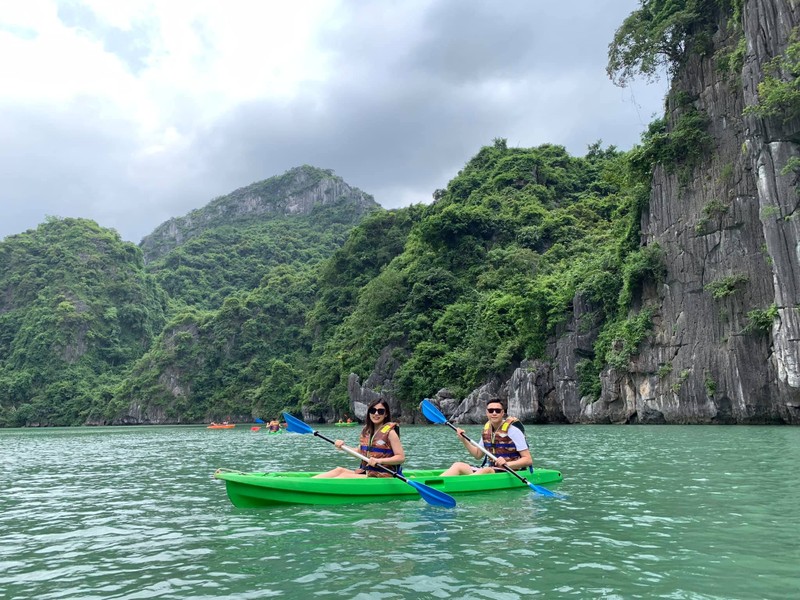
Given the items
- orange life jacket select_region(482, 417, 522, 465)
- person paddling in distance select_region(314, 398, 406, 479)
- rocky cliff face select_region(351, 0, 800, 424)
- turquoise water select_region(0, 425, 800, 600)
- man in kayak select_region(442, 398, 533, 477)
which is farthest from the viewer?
→ rocky cliff face select_region(351, 0, 800, 424)

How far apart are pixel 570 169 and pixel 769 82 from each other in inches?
1601

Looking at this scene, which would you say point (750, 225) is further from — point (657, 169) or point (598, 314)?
point (598, 314)

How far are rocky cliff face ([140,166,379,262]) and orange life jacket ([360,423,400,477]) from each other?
121m

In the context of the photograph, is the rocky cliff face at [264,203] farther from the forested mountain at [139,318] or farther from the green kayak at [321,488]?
the green kayak at [321,488]

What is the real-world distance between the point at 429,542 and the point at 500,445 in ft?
13.0

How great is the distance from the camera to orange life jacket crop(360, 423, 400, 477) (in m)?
8.70

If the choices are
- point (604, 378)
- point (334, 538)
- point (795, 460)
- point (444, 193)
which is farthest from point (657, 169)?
point (444, 193)

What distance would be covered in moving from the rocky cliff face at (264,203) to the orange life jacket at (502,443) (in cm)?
12033

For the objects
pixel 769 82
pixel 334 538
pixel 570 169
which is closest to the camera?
pixel 334 538

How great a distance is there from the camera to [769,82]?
21922mm

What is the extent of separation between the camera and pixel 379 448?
884cm

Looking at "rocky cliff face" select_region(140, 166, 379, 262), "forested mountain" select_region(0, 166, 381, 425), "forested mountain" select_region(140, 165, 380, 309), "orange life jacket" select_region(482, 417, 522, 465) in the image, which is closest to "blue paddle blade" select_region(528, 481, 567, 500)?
"orange life jacket" select_region(482, 417, 522, 465)

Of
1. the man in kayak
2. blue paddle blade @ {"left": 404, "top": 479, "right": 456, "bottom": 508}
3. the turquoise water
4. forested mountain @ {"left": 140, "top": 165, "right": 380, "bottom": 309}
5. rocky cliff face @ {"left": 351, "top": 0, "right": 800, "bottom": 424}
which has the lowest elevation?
the turquoise water

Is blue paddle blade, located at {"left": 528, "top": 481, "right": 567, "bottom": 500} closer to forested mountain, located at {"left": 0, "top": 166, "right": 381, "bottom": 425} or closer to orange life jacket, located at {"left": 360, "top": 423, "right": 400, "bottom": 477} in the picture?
orange life jacket, located at {"left": 360, "top": 423, "right": 400, "bottom": 477}
